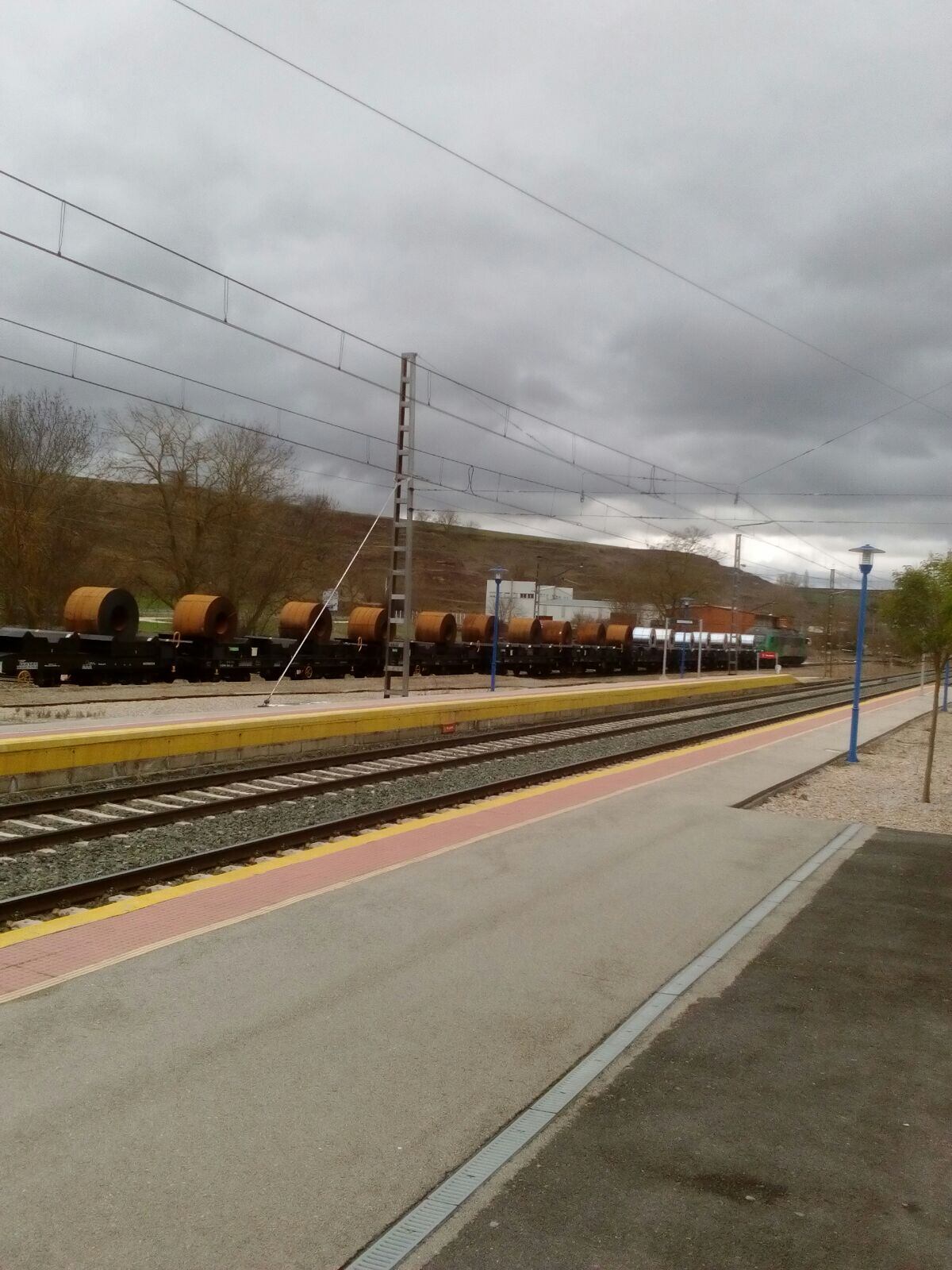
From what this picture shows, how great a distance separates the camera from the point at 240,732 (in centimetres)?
1492

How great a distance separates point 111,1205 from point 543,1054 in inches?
76.1

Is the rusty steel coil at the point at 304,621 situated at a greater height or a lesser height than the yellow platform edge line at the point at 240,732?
greater

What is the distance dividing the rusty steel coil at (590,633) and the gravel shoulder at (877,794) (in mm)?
30532

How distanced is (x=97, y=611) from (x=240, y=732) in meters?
12.3

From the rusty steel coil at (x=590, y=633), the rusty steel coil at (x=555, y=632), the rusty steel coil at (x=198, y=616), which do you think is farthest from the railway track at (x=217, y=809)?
the rusty steel coil at (x=590, y=633)

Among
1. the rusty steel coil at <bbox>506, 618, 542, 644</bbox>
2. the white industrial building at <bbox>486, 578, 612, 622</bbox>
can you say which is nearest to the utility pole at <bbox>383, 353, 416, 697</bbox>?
the rusty steel coil at <bbox>506, 618, 542, 644</bbox>

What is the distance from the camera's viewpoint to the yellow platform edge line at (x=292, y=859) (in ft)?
19.8

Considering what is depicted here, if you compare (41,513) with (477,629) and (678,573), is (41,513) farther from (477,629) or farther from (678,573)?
(678,573)

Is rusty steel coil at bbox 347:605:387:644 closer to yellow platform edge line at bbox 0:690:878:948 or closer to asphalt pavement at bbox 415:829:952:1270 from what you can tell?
yellow platform edge line at bbox 0:690:878:948

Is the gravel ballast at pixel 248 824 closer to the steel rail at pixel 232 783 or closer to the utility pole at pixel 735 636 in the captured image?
the steel rail at pixel 232 783

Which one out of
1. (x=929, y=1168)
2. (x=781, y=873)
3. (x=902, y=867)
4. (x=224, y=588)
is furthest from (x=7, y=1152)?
(x=224, y=588)

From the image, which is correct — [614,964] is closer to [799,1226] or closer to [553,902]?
[553,902]

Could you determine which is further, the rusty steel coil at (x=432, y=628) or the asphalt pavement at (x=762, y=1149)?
the rusty steel coil at (x=432, y=628)

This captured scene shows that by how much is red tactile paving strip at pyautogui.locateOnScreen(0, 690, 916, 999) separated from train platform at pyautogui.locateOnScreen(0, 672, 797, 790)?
15.2 feet
